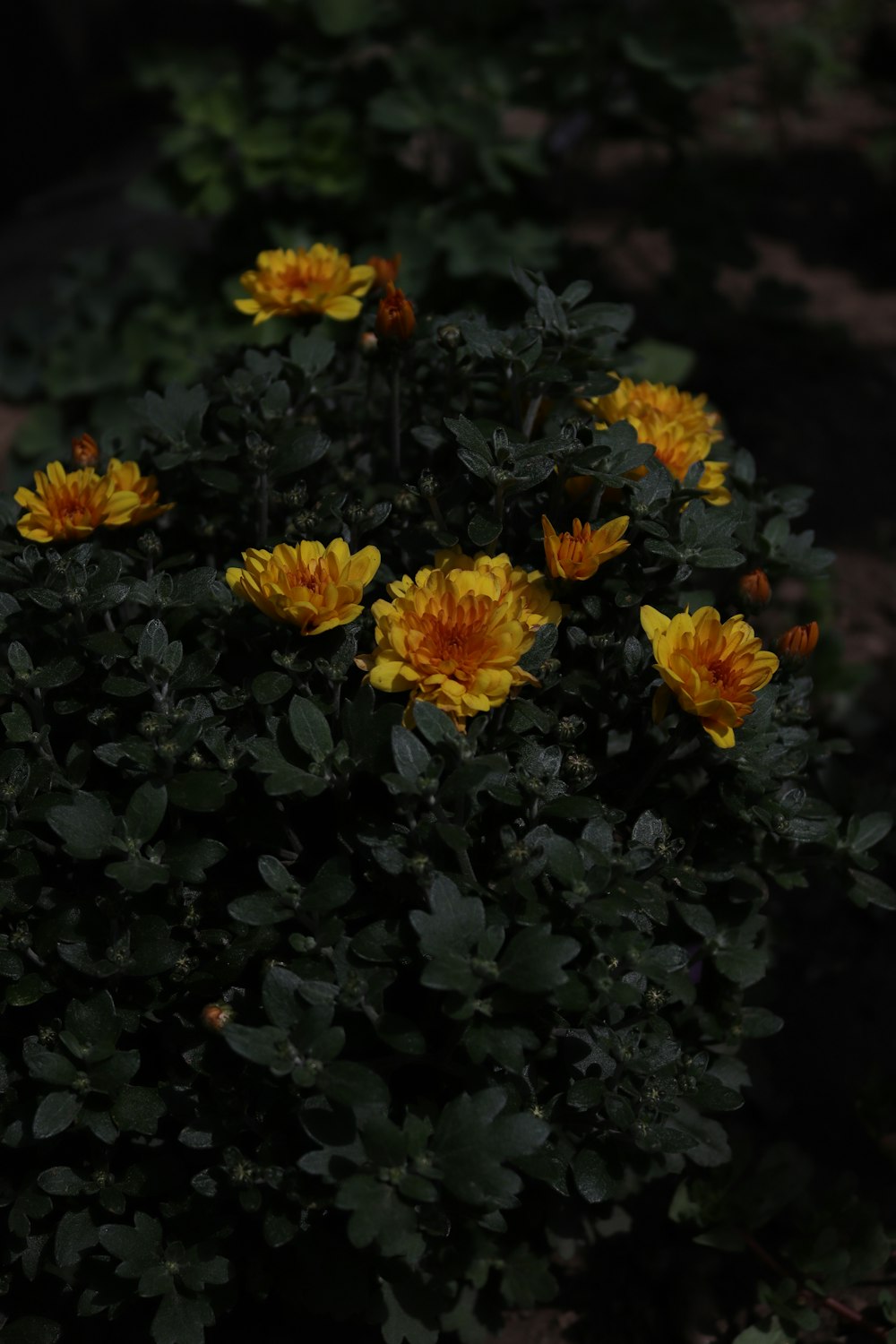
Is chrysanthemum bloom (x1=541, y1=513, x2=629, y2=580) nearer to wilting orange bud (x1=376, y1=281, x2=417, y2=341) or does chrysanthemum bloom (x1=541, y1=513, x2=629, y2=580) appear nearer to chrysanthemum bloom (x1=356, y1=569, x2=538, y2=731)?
chrysanthemum bloom (x1=356, y1=569, x2=538, y2=731)

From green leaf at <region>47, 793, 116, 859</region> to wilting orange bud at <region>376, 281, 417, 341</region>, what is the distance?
827mm

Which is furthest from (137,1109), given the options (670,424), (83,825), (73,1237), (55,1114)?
(670,424)

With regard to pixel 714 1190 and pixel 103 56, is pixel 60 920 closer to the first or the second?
pixel 714 1190

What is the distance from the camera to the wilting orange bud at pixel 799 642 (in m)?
1.72

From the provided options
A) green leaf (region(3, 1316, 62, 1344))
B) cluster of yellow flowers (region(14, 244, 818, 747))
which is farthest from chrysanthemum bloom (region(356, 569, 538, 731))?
green leaf (region(3, 1316, 62, 1344))

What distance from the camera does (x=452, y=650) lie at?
4.85 ft

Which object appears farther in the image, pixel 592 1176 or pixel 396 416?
pixel 396 416

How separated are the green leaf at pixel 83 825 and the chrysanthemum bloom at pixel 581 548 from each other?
67 cm

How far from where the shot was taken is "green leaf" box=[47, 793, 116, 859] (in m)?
1.45

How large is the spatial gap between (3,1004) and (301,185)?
292cm

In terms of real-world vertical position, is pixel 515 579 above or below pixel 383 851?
above

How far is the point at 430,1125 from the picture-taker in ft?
4.75

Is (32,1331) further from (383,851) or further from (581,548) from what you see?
(581,548)

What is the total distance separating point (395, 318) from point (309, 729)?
0.67 metres
